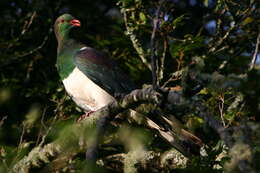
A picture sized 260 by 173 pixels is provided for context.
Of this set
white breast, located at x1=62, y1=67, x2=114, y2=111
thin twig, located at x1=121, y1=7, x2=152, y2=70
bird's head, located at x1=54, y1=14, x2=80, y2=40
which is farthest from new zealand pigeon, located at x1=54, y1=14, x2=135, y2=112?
bird's head, located at x1=54, y1=14, x2=80, y2=40

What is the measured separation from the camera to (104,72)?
15.5 ft

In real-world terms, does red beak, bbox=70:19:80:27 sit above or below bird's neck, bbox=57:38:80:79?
above

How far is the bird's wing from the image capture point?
4.63 m

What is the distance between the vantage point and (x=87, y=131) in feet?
11.4

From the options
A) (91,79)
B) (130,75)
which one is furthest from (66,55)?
(130,75)

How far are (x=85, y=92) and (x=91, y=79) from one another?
0.49 ft

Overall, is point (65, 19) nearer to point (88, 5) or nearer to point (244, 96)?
point (88, 5)

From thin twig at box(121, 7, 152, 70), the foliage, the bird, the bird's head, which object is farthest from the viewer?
the bird's head

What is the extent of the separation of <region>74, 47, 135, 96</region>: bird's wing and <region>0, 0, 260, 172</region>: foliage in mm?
223

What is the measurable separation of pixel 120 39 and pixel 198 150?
167 centimetres

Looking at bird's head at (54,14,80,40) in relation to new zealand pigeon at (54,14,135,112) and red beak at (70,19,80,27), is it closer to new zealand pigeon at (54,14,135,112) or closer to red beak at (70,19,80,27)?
red beak at (70,19,80,27)

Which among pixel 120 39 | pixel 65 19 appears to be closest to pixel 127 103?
pixel 120 39

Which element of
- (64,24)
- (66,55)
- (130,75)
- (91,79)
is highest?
(64,24)

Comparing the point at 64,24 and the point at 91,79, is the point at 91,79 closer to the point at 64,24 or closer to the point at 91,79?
the point at 91,79
